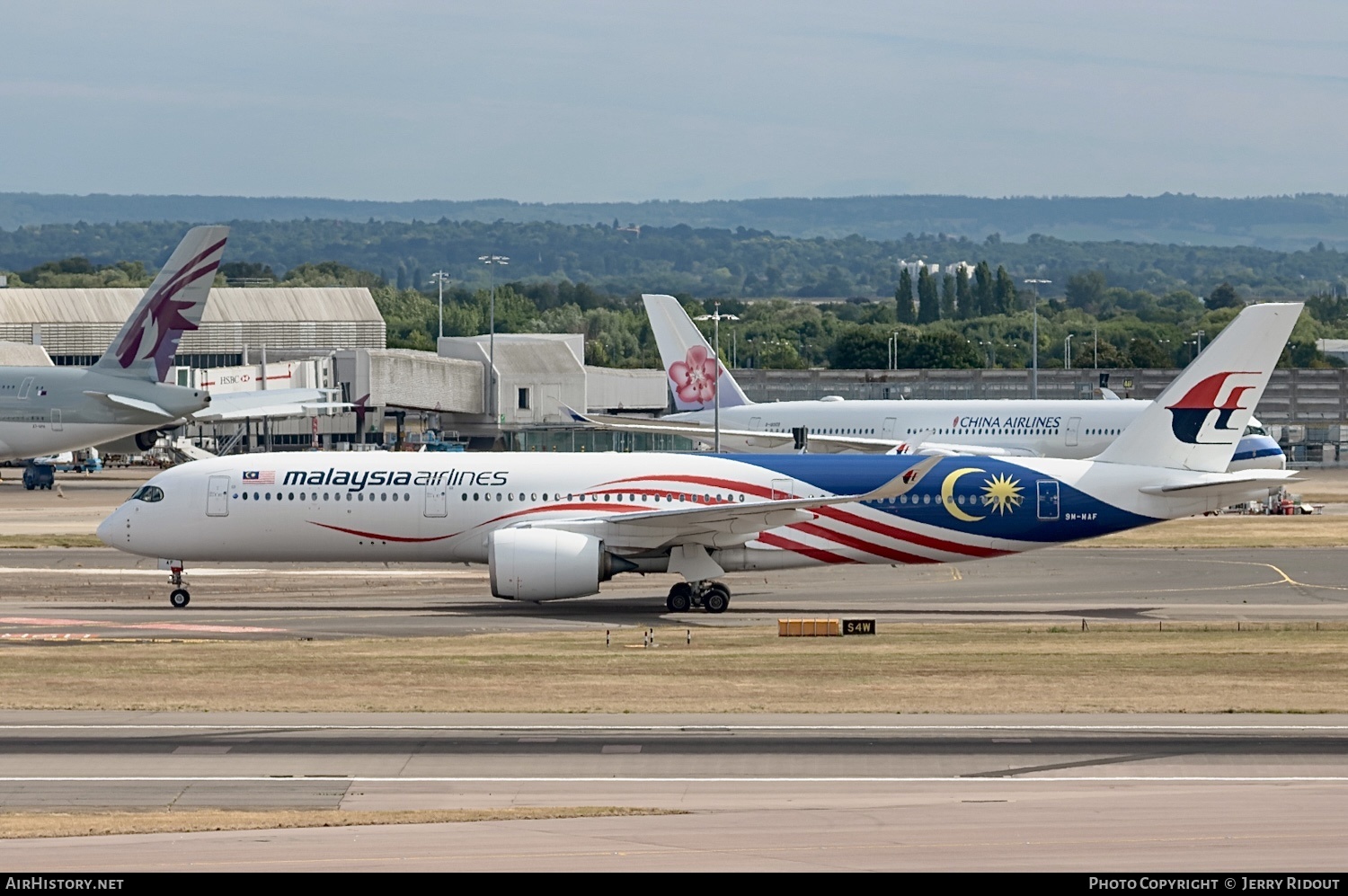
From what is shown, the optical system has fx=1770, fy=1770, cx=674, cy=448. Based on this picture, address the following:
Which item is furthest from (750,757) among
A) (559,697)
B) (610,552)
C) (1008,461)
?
(1008,461)

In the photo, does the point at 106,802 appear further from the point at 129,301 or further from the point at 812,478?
A: the point at 129,301

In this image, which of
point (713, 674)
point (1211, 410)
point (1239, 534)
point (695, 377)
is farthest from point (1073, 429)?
point (713, 674)

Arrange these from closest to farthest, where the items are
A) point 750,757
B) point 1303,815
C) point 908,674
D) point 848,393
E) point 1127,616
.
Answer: point 1303,815, point 750,757, point 908,674, point 1127,616, point 848,393

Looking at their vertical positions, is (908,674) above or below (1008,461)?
below

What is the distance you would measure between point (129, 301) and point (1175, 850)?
12619cm

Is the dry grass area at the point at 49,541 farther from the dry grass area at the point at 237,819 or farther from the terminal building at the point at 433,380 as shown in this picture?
the dry grass area at the point at 237,819

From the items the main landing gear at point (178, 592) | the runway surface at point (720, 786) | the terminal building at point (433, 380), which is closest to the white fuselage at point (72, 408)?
the terminal building at point (433, 380)

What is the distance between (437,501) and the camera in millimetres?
45375

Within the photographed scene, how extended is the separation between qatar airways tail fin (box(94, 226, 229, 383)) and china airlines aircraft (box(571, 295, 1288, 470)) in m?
19.8

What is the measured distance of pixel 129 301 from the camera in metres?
134

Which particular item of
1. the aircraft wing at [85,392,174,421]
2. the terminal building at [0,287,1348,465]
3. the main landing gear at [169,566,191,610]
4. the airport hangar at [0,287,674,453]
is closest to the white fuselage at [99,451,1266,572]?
the main landing gear at [169,566,191,610]

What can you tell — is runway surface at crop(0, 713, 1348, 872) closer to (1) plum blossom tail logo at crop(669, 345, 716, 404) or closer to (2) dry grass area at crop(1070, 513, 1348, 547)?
(2) dry grass area at crop(1070, 513, 1348, 547)

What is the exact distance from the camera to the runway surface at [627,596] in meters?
42.2

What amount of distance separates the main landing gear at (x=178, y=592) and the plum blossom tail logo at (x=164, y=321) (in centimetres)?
3911
